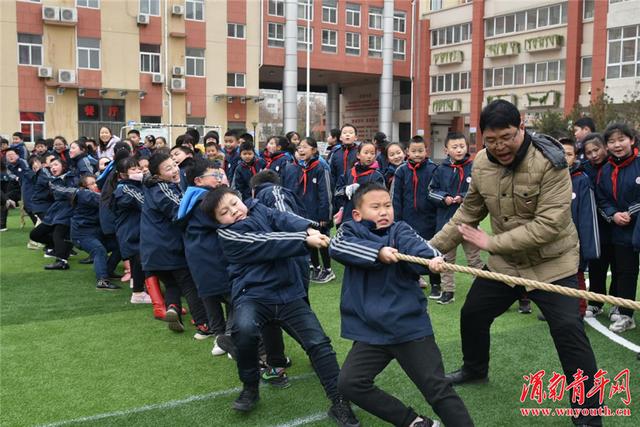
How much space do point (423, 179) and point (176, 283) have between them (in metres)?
2.98

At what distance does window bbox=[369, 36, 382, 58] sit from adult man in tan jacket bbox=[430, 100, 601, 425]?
39418mm

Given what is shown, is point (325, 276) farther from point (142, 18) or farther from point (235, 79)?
point (235, 79)

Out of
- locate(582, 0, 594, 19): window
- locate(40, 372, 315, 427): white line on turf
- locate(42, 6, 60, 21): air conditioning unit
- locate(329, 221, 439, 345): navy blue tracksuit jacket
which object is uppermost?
locate(582, 0, 594, 19): window

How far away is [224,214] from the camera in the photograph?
401 cm

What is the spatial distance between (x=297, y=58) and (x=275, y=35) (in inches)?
85.6

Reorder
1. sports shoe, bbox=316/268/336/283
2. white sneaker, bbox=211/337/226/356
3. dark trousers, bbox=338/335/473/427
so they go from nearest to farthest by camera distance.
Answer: dark trousers, bbox=338/335/473/427
white sneaker, bbox=211/337/226/356
sports shoe, bbox=316/268/336/283

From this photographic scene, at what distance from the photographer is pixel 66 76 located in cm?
2988

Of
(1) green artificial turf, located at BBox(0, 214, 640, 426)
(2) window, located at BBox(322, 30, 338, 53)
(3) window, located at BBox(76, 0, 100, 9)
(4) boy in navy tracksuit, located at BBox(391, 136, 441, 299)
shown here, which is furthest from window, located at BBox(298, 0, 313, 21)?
(1) green artificial turf, located at BBox(0, 214, 640, 426)

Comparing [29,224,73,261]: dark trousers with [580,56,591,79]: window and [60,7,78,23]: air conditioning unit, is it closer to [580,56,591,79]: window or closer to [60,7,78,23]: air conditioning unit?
[60,7,78,23]: air conditioning unit

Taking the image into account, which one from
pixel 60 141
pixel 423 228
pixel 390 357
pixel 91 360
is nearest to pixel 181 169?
Answer: pixel 91 360

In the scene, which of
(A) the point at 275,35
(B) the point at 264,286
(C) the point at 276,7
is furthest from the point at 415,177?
(C) the point at 276,7

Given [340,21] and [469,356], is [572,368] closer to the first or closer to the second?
[469,356]

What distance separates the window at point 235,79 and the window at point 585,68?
1986 cm

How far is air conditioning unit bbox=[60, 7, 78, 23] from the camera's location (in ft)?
96.9
